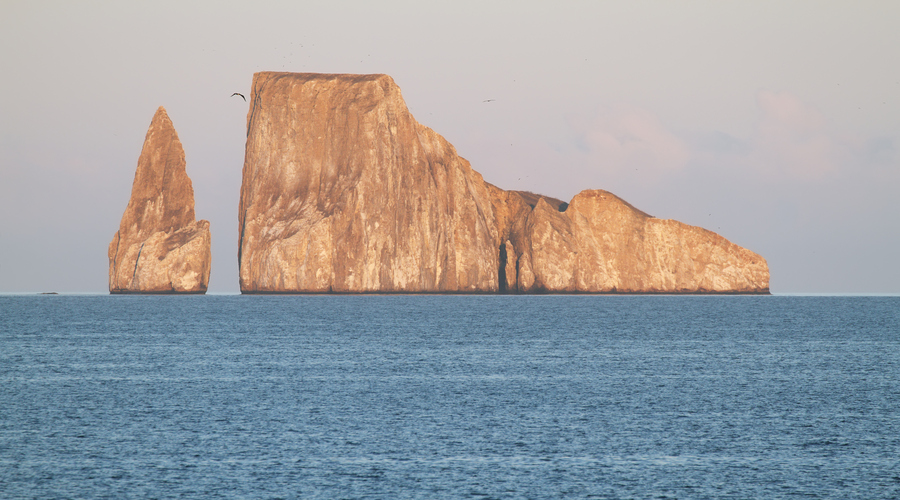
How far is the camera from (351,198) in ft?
451

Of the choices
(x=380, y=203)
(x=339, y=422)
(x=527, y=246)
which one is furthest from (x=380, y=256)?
(x=339, y=422)

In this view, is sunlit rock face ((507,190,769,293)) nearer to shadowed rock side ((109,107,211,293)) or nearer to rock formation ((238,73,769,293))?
rock formation ((238,73,769,293))

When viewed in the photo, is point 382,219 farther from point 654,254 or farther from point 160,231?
point 654,254

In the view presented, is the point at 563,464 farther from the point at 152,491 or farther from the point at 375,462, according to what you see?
the point at 152,491

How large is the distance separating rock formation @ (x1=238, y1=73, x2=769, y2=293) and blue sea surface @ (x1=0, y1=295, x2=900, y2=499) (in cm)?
7710

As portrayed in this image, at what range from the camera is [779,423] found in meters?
27.7

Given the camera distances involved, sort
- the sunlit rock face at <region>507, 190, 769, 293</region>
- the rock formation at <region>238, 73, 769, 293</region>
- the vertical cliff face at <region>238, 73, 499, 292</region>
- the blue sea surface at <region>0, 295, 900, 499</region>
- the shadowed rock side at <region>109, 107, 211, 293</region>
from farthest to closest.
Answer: the sunlit rock face at <region>507, 190, 769, 293</region>, the shadowed rock side at <region>109, 107, 211, 293</region>, the rock formation at <region>238, 73, 769, 293</region>, the vertical cliff face at <region>238, 73, 499, 292</region>, the blue sea surface at <region>0, 295, 900, 499</region>

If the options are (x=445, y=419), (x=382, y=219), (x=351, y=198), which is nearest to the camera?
(x=445, y=419)

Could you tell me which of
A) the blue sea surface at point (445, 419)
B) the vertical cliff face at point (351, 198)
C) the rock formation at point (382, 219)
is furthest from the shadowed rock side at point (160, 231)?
the blue sea surface at point (445, 419)

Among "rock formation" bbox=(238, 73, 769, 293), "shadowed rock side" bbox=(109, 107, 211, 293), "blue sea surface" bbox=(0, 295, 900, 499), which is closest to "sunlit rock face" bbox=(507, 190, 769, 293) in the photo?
"rock formation" bbox=(238, 73, 769, 293)

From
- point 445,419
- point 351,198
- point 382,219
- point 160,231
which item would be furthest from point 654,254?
point 445,419

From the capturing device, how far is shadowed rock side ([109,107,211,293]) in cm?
13775

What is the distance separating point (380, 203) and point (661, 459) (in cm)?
11851

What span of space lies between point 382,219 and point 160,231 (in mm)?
33678
